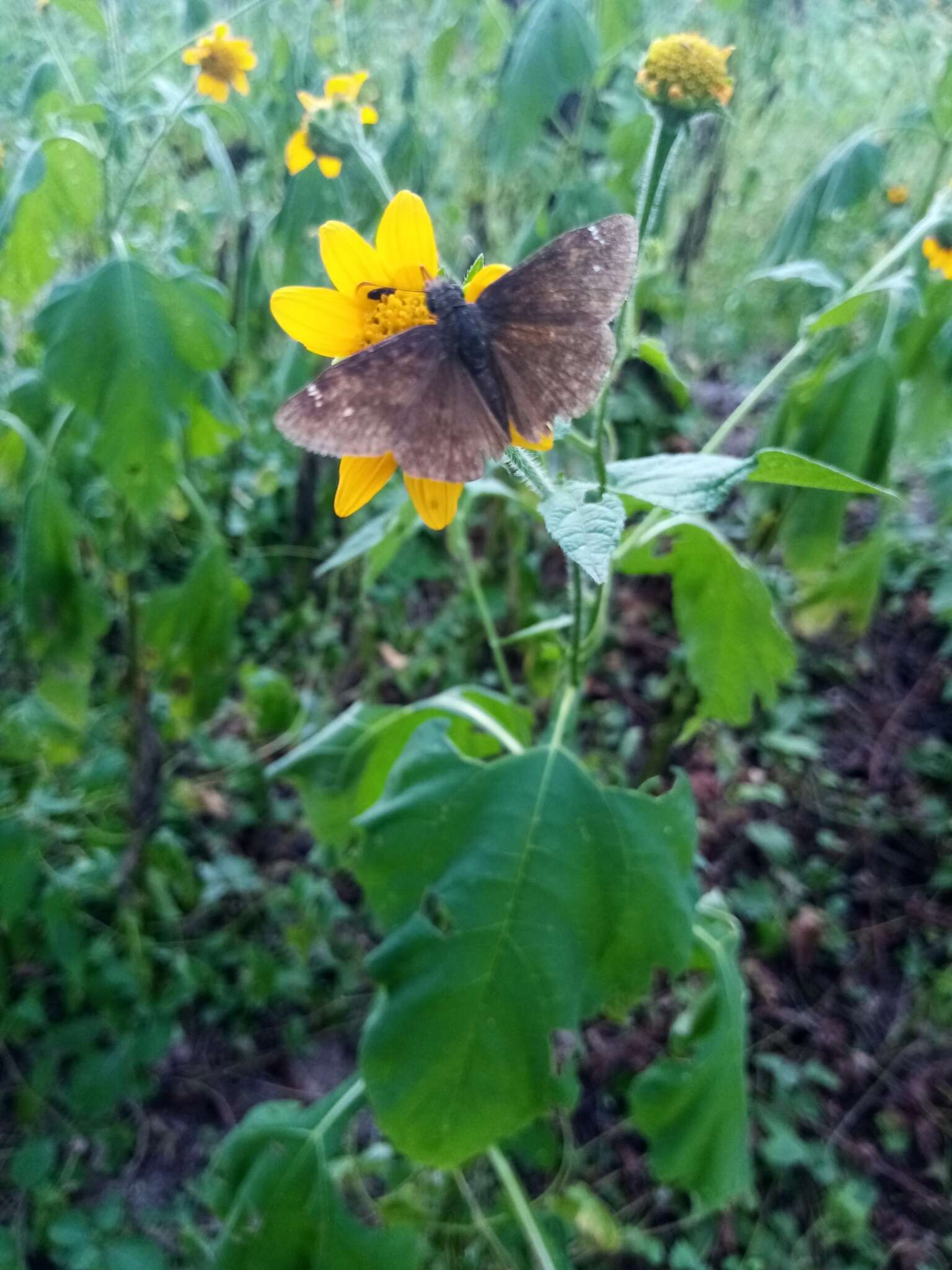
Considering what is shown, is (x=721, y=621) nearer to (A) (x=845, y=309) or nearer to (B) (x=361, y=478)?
(A) (x=845, y=309)

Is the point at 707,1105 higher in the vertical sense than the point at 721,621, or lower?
lower

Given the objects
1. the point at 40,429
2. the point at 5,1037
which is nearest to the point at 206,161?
the point at 40,429

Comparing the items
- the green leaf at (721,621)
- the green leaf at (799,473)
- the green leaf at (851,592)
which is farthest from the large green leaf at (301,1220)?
the green leaf at (851,592)

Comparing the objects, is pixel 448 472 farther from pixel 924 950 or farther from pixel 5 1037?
pixel 924 950

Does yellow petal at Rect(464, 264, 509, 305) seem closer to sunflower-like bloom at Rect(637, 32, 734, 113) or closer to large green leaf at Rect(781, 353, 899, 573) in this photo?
sunflower-like bloom at Rect(637, 32, 734, 113)

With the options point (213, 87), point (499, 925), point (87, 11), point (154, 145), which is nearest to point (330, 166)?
point (154, 145)

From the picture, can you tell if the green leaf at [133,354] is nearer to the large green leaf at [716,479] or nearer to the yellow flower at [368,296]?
the yellow flower at [368,296]

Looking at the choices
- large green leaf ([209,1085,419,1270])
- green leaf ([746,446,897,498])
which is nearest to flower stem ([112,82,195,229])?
green leaf ([746,446,897,498])
